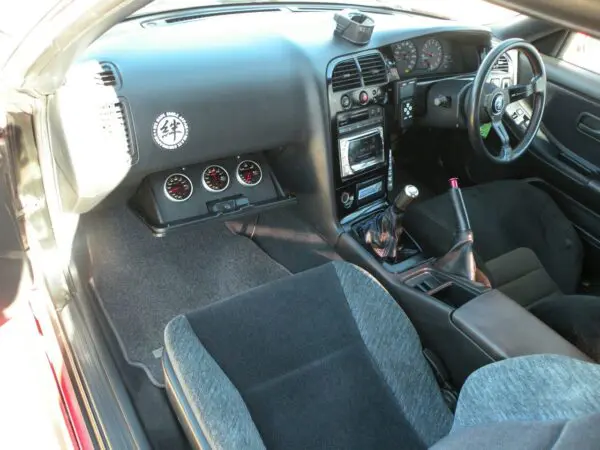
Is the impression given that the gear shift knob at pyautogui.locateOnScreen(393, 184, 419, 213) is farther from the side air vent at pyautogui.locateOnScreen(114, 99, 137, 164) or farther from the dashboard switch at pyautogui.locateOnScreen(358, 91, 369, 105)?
the side air vent at pyautogui.locateOnScreen(114, 99, 137, 164)

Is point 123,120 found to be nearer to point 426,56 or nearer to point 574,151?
point 426,56

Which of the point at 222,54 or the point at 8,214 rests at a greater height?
the point at 222,54

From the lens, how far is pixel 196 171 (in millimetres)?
2371

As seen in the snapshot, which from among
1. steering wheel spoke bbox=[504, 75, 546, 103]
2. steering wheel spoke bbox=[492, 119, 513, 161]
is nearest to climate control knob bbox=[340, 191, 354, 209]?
steering wheel spoke bbox=[492, 119, 513, 161]

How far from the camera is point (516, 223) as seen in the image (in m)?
2.65

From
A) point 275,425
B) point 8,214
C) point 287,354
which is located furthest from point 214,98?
point 275,425

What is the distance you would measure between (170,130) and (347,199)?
2.42ft

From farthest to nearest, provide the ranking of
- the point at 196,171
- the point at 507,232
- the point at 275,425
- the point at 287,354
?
the point at 507,232, the point at 196,171, the point at 287,354, the point at 275,425

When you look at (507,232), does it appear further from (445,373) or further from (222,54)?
(222,54)

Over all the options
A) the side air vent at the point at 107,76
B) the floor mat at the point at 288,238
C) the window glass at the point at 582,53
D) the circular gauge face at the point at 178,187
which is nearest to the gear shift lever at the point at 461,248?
the floor mat at the point at 288,238

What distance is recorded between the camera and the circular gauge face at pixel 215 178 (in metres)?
2.38

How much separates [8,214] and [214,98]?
750 millimetres

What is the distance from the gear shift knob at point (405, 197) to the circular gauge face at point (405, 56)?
0.57 metres

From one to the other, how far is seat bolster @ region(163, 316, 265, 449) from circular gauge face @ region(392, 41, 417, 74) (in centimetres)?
135
